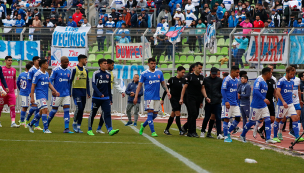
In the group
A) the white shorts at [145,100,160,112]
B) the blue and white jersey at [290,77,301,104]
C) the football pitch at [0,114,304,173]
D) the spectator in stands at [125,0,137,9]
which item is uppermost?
the spectator in stands at [125,0,137,9]

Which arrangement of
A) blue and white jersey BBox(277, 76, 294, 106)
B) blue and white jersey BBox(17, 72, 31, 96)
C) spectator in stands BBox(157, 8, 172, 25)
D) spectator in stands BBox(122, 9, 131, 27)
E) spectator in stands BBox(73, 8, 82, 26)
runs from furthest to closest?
spectator in stands BBox(73, 8, 82, 26)
spectator in stands BBox(122, 9, 131, 27)
spectator in stands BBox(157, 8, 172, 25)
blue and white jersey BBox(17, 72, 31, 96)
blue and white jersey BBox(277, 76, 294, 106)

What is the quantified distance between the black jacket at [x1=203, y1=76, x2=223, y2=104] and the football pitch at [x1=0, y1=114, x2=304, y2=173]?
1634 millimetres

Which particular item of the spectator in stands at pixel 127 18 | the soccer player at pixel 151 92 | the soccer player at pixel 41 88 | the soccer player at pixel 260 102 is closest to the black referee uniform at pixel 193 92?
the soccer player at pixel 151 92

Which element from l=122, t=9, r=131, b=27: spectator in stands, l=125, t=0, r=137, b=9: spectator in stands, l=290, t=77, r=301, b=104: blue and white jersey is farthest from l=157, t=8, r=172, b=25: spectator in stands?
l=290, t=77, r=301, b=104: blue and white jersey

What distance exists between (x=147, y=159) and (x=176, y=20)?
697 inches

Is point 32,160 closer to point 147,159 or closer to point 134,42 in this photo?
point 147,159

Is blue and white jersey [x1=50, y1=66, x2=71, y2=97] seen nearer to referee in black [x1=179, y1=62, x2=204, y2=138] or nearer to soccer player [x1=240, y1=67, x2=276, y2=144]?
referee in black [x1=179, y1=62, x2=204, y2=138]

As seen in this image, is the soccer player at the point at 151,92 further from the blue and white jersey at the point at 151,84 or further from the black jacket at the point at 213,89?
the black jacket at the point at 213,89

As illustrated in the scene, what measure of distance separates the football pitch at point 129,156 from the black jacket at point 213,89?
1634 millimetres

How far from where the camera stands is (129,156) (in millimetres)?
8281

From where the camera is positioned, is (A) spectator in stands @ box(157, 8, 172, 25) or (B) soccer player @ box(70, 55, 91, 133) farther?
(A) spectator in stands @ box(157, 8, 172, 25)

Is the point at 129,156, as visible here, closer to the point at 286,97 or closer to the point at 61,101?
the point at 61,101

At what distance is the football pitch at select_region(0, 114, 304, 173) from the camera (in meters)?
7.08

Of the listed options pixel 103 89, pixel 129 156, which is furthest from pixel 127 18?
pixel 129 156
